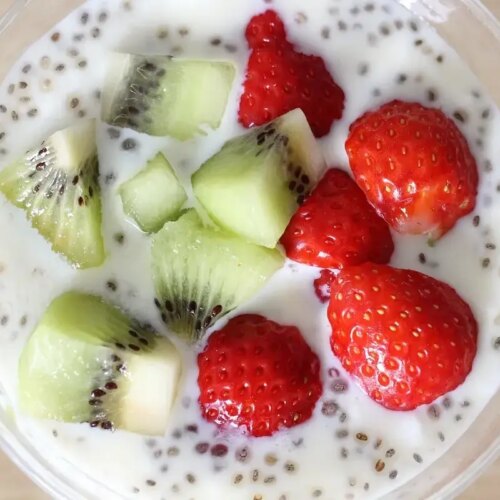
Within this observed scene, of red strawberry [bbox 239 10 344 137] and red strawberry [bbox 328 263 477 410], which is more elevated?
red strawberry [bbox 239 10 344 137]

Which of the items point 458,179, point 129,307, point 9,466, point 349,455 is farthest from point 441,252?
point 9,466

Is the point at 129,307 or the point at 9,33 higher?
the point at 9,33

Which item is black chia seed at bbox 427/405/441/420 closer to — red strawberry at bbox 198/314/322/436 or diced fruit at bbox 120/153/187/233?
red strawberry at bbox 198/314/322/436

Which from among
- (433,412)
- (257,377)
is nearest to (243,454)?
(257,377)

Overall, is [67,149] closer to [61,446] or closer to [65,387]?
A: [65,387]

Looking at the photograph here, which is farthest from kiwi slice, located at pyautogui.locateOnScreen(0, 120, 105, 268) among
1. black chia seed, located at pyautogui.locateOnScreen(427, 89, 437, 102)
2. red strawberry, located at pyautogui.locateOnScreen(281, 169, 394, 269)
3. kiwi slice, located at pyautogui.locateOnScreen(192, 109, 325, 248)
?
black chia seed, located at pyautogui.locateOnScreen(427, 89, 437, 102)

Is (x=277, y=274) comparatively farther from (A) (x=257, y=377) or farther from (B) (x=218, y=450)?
(B) (x=218, y=450)

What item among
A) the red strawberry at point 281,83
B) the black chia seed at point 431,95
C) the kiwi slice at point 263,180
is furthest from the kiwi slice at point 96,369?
the black chia seed at point 431,95
